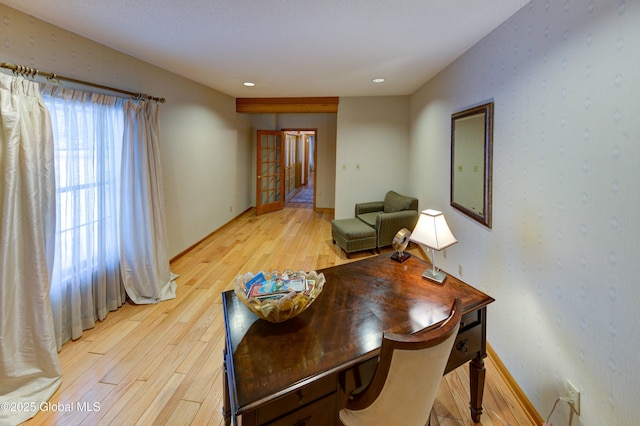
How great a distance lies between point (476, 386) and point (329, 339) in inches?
40.9

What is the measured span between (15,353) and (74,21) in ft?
7.55

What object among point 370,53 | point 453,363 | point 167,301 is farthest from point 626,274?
point 167,301

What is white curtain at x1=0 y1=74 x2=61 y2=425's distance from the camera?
5.96ft

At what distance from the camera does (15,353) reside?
A: 6.16 feet

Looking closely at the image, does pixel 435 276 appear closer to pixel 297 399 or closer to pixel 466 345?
pixel 466 345

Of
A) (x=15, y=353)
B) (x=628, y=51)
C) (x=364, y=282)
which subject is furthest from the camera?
(x=15, y=353)

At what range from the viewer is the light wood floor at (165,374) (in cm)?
175

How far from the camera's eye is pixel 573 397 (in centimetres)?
143

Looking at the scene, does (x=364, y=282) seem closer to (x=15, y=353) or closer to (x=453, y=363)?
(x=453, y=363)

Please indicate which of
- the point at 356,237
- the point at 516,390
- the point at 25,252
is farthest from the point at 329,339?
the point at 356,237

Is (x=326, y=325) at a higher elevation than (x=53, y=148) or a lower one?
lower

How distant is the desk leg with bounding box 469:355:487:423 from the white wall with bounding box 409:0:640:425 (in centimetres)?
35

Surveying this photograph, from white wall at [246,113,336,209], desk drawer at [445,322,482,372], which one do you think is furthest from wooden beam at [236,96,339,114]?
desk drawer at [445,322,482,372]

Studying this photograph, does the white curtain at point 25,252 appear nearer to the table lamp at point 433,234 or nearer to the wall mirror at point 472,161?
the table lamp at point 433,234
